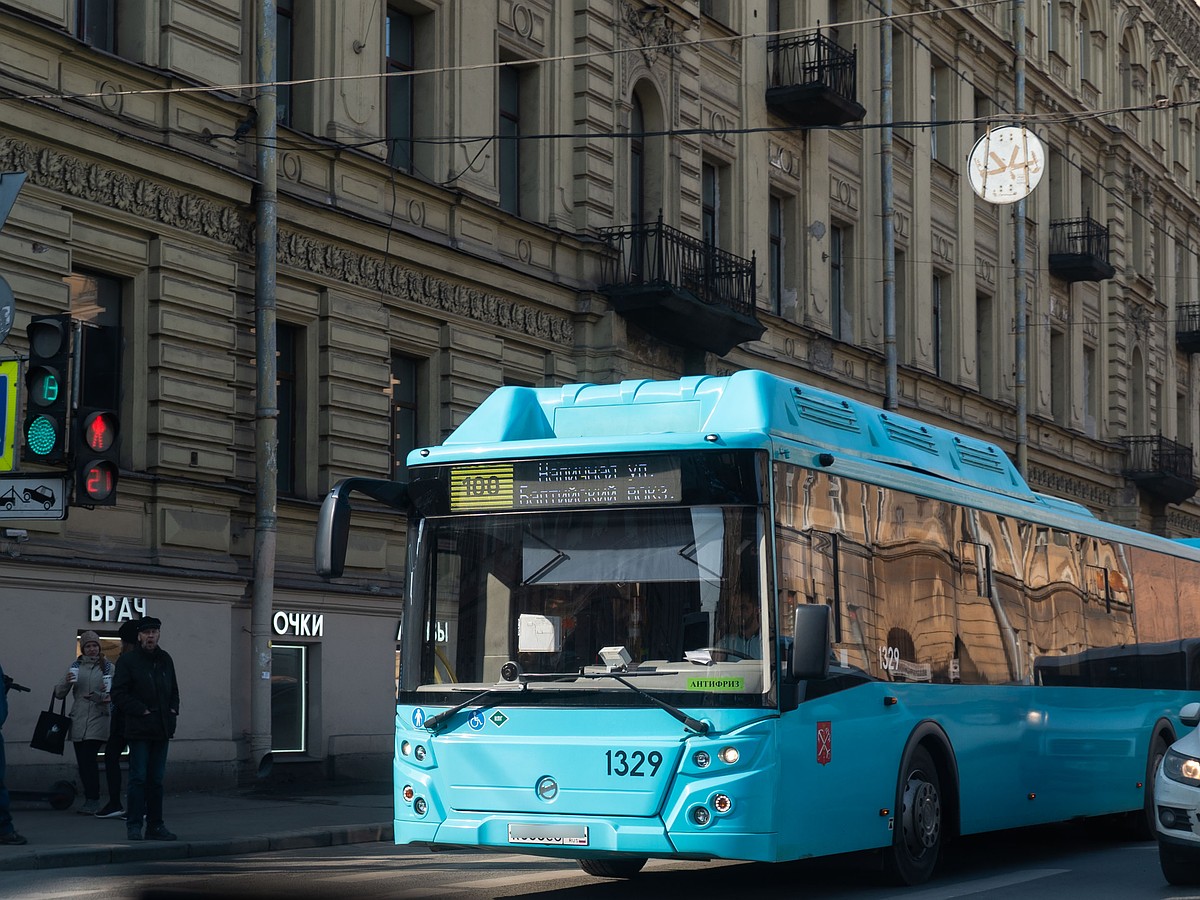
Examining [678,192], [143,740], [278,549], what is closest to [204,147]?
[278,549]

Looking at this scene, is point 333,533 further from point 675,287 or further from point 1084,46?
point 1084,46

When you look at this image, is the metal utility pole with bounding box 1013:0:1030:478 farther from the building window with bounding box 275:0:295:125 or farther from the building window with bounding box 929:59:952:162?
the building window with bounding box 275:0:295:125

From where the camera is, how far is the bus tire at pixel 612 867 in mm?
12312

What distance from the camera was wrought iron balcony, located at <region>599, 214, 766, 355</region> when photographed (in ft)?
85.0

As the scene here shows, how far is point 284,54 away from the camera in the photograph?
21609mm

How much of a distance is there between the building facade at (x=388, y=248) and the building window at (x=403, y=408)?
0.05 meters

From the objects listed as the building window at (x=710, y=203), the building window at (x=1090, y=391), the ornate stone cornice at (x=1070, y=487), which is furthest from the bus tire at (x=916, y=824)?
the building window at (x=1090, y=391)

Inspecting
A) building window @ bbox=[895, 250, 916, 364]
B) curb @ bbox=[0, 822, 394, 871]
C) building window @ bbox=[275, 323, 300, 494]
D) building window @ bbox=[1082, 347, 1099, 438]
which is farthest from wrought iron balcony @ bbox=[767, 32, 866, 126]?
curb @ bbox=[0, 822, 394, 871]

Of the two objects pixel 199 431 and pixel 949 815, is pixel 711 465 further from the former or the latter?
pixel 199 431

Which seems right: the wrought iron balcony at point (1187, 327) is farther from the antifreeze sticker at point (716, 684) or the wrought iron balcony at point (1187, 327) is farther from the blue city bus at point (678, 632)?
the antifreeze sticker at point (716, 684)

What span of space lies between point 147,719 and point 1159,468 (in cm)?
3740

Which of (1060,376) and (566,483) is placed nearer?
(566,483)

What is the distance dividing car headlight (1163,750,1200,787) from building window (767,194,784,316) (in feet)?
64.5

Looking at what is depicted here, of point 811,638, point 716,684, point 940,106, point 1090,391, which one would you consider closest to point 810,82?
point 940,106
